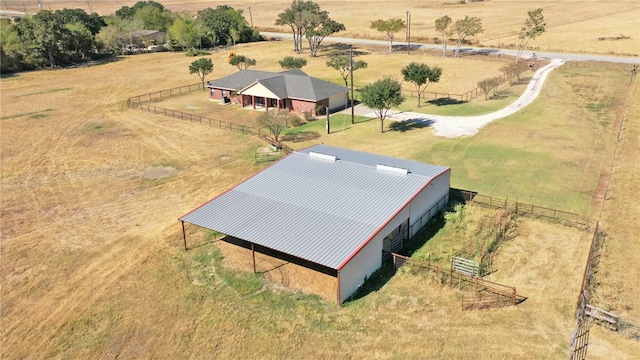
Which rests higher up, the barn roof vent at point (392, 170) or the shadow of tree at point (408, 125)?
the barn roof vent at point (392, 170)

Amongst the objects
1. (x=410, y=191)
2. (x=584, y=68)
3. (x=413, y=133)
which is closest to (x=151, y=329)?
(x=410, y=191)

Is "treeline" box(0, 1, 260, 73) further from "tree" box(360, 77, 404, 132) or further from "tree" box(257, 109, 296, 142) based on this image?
"tree" box(360, 77, 404, 132)

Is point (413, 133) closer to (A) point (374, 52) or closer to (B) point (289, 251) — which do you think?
(B) point (289, 251)

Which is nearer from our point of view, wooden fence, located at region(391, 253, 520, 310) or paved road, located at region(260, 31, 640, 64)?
wooden fence, located at region(391, 253, 520, 310)

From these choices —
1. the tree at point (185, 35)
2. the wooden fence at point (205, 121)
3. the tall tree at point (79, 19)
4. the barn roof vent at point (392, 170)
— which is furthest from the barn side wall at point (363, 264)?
the tall tree at point (79, 19)

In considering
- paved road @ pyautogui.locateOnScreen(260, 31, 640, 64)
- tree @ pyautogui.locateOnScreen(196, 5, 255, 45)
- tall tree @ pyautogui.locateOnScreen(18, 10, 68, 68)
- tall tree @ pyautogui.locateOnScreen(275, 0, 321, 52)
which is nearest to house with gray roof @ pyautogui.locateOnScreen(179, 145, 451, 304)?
paved road @ pyautogui.locateOnScreen(260, 31, 640, 64)

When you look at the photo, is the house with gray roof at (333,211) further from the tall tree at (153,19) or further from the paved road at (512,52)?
the tall tree at (153,19)

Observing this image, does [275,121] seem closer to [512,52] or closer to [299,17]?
[299,17]
